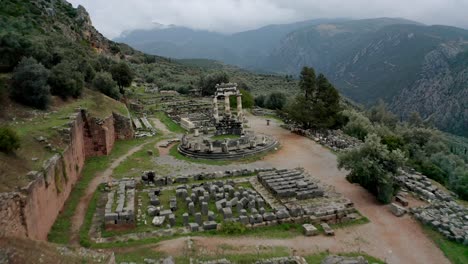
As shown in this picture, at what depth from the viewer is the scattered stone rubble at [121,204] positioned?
18922 millimetres

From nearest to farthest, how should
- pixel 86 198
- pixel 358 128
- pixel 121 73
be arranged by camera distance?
pixel 86 198 → pixel 358 128 → pixel 121 73

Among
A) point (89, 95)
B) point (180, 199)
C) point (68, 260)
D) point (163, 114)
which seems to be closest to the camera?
point (68, 260)

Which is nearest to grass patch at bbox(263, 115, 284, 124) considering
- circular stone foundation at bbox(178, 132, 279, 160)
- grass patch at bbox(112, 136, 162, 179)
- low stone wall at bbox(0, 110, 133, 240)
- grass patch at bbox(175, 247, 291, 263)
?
circular stone foundation at bbox(178, 132, 279, 160)

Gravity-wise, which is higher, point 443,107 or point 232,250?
point 232,250

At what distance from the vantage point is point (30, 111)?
27734mm

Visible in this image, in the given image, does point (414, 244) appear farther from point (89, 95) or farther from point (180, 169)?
point (89, 95)

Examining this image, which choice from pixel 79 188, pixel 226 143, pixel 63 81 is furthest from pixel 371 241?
pixel 63 81

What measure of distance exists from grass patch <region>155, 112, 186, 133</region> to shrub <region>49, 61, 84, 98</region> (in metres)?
12.2

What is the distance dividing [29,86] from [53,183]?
1152 centimetres

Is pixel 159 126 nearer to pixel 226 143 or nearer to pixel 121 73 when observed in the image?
pixel 121 73

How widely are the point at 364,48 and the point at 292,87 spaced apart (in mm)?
96217

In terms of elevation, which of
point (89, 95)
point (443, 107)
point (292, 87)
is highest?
point (89, 95)

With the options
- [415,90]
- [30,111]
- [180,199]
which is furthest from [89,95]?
[415,90]

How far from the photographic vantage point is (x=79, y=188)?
2420cm
